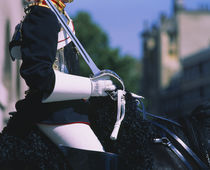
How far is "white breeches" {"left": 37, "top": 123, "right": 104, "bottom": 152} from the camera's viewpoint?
2529 mm

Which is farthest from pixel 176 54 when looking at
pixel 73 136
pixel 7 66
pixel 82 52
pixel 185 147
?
pixel 73 136

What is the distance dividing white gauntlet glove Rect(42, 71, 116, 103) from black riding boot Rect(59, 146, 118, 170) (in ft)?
1.00

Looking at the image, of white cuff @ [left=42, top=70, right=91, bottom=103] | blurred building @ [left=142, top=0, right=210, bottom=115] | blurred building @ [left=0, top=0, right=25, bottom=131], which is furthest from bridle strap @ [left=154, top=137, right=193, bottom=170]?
blurred building @ [left=142, top=0, right=210, bottom=115]

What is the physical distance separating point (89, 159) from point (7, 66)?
622 cm

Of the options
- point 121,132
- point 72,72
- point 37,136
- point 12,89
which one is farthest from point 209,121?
point 12,89

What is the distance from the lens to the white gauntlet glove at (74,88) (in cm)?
245

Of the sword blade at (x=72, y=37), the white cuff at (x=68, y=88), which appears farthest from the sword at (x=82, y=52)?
the white cuff at (x=68, y=88)

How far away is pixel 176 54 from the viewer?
54844 mm

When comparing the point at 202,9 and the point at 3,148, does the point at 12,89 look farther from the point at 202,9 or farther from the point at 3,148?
the point at 202,9

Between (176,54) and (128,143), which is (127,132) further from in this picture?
(176,54)

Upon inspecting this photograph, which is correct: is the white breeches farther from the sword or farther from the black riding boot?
the sword

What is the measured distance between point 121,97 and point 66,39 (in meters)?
0.49

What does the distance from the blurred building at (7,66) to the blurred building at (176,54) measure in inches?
1546

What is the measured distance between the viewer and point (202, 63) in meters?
45.2
